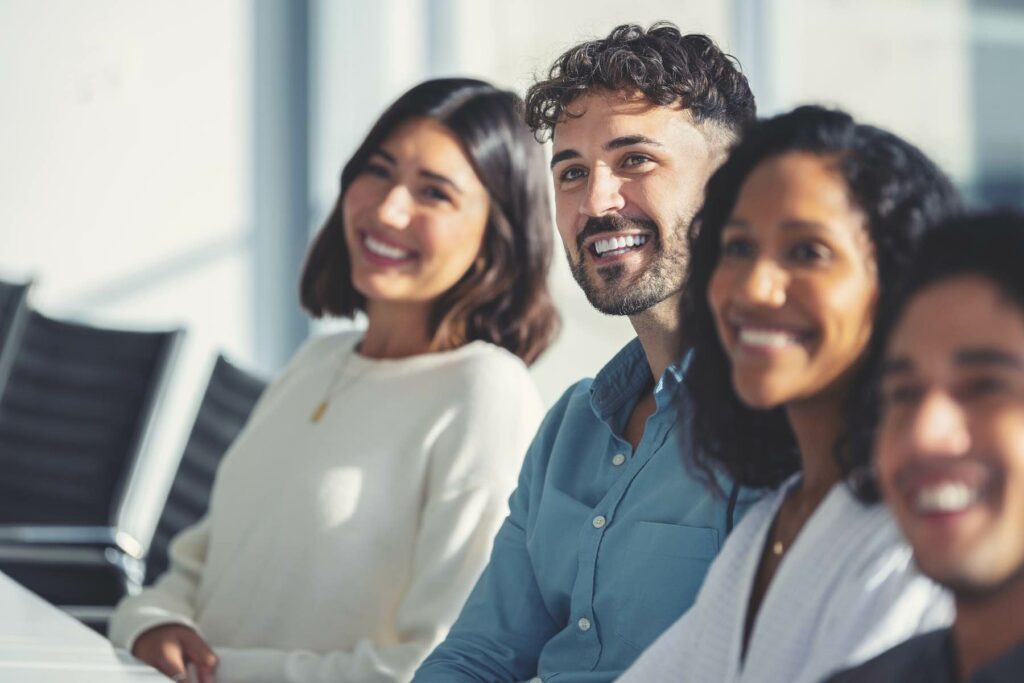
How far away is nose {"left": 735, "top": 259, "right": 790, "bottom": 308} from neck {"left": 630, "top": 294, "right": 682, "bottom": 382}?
23.2 inches

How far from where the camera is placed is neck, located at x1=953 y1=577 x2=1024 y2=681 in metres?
Answer: 0.83

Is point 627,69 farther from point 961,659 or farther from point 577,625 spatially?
point 961,659

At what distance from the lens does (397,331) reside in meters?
2.26

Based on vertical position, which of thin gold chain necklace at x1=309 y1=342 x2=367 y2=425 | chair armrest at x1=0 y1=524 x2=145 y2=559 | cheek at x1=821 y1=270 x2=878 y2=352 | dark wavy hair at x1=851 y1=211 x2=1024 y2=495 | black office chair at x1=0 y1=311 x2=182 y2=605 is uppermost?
dark wavy hair at x1=851 y1=211 x2=1024 y2=495

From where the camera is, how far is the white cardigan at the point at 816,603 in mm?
1012

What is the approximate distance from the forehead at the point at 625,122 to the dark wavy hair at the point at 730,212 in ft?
1.65

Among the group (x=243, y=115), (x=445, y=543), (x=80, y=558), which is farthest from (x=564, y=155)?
(x=243, y=115)

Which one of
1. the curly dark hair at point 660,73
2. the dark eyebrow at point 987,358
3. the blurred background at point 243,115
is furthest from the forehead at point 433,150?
the blurred background at point 243,115

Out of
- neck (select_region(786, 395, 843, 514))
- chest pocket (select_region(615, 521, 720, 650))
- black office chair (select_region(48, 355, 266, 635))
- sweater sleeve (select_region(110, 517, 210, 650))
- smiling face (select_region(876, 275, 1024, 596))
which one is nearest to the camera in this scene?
smiling face (select_region(876, 275, 1024, 596))

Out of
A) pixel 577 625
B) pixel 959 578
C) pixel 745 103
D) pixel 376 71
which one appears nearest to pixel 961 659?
pixel 959 578

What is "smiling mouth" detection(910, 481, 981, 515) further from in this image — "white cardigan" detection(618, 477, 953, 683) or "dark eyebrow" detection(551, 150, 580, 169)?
"dark eyebrow" detection(551, 150, 580, 169)

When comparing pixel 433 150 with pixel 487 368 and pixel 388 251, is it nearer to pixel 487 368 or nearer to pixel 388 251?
pixel 388 251

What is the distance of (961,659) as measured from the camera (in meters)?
0.87

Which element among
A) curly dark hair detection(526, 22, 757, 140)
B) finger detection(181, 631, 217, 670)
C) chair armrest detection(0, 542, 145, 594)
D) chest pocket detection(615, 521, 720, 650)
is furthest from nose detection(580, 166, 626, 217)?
chair armrest detection(0, 542, 145, 594)
